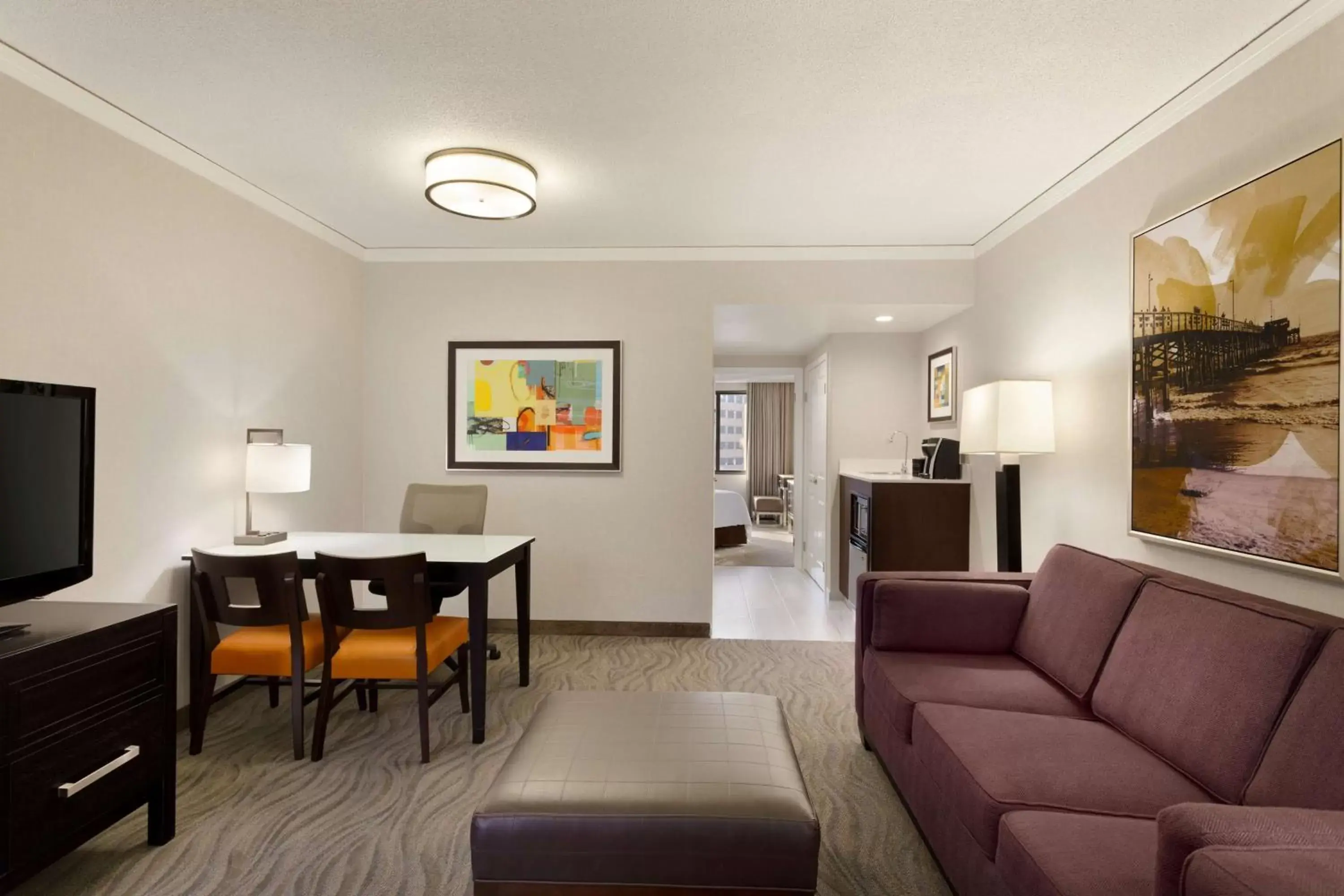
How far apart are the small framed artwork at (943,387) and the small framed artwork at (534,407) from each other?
2283 mm

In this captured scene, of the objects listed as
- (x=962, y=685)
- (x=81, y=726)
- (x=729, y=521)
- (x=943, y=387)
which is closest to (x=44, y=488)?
(x=81, y=726)

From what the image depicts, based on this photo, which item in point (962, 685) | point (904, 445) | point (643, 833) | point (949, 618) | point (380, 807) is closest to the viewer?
point (643, 833)

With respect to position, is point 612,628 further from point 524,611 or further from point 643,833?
point 643,833

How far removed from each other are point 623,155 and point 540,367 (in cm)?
177

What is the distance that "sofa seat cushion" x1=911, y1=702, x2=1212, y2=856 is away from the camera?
59.3 inches

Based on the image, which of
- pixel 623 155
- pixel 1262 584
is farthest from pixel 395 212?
pixel 1262 584

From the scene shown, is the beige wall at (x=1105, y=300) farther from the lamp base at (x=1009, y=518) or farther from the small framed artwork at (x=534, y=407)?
the small framed artwork at (x=534, y=407)

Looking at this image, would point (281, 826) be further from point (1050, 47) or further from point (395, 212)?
point (1050, 47)

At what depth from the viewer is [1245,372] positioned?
6.89ft

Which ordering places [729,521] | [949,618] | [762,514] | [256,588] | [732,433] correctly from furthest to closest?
1. [732,433]
2. [762,514]
3. [729,521]
4. [256,588]
5. [949,618]

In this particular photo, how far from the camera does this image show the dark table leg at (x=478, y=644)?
275 centimetres

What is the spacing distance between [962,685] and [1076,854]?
0.92 m

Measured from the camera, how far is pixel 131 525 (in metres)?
2.68

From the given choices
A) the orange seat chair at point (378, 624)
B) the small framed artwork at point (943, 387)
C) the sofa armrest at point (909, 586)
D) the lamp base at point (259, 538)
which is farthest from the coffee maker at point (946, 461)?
the lamp base at point (259, 538)
